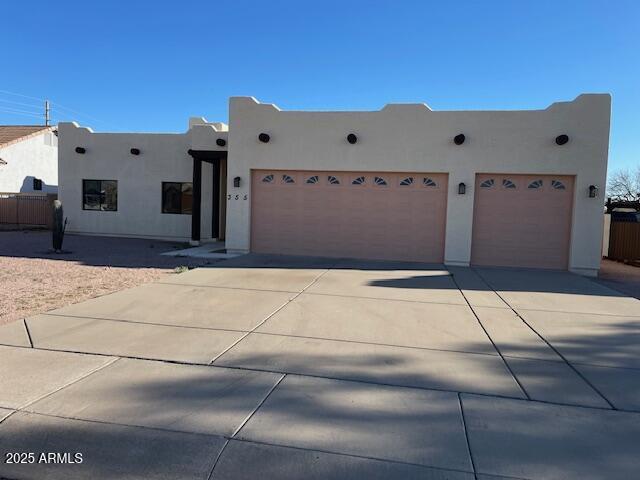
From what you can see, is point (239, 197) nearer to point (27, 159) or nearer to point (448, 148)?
point (448, 148)

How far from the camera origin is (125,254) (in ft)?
48.0

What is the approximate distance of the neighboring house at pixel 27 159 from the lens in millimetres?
30562

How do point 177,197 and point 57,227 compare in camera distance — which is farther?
point 177,197

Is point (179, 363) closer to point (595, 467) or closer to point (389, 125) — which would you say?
point (595, 467)

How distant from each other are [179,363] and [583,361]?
4583mm

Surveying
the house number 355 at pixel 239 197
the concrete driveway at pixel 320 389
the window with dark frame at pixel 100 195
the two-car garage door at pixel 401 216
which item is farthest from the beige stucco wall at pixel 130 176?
the concrete driveway at pixel 320 389

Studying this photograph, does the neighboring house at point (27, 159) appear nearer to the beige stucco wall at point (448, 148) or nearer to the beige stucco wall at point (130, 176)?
the beige stucco wall at point (130, 176)

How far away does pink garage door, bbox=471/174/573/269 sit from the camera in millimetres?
13617

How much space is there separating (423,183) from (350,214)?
92.0 inches

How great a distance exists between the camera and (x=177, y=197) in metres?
19.5

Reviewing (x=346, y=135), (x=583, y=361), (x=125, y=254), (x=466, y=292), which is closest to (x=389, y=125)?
(x=346, y=135)

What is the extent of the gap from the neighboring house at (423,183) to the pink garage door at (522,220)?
3 cm

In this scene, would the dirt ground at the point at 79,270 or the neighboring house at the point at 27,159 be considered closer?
the dirt ground at the point at 79,270

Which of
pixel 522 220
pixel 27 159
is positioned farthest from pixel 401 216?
pixel 27 159
